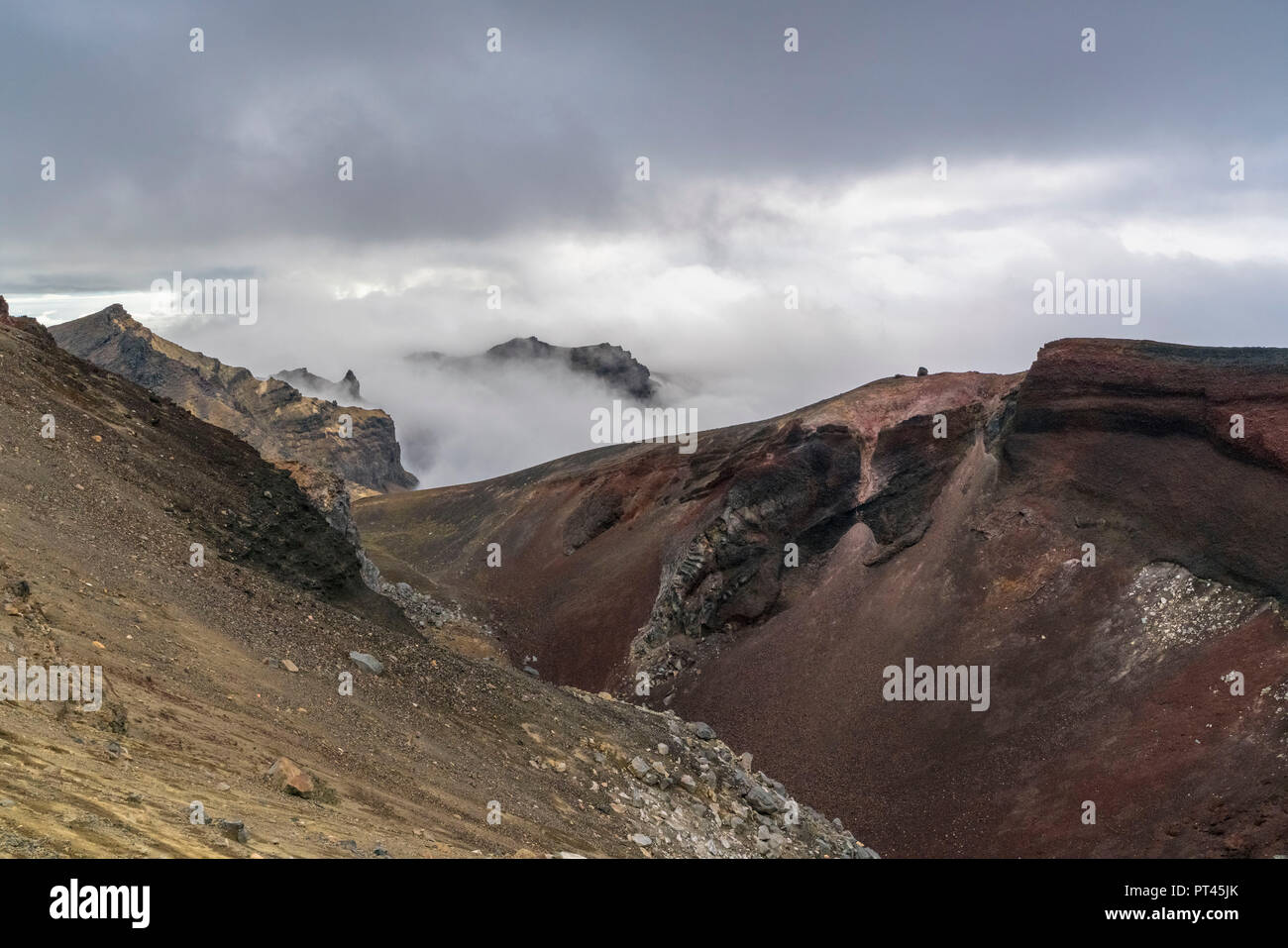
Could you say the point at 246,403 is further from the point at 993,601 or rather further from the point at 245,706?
the point at 245,706

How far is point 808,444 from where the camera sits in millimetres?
45812

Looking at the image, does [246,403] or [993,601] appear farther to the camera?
[246,403]

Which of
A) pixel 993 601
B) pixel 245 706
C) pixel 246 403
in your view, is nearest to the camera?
pixel 245 706

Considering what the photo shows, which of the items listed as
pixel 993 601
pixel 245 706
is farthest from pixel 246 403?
→ pixel 245 706

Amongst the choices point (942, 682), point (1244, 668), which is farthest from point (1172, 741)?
point (942, 682)

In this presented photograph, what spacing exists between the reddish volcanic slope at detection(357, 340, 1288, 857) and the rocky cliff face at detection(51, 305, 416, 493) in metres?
80.9

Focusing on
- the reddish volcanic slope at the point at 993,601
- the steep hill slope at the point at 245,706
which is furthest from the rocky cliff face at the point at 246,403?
the steep hill slope at the point at 245,706

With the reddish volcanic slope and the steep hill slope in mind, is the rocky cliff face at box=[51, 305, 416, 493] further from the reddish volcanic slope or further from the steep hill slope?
the steep hill slope

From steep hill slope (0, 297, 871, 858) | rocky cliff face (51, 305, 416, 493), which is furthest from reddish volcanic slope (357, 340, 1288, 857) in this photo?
rocky cliff face (51, 305, 416, 493)

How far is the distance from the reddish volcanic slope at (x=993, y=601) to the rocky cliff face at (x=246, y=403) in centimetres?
8093

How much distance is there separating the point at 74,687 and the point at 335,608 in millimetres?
10355

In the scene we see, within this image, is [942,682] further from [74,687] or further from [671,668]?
[74,687]

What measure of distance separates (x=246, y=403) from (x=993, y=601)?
132477 millimetres

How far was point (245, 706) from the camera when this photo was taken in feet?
49.2
